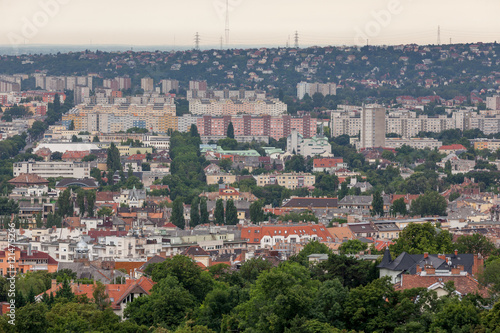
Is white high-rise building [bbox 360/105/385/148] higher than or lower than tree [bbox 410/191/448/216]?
higher

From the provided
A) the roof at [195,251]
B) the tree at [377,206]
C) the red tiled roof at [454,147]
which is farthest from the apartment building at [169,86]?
the roof at [195,251]

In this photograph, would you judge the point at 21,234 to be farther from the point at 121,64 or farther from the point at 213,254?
the point at 121,64

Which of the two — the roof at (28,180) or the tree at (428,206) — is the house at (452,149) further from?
the tree at (428,206)

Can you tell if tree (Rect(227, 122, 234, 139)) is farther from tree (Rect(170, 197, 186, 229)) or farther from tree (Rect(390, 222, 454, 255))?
tree (Rect(390, 222, 454, 255))

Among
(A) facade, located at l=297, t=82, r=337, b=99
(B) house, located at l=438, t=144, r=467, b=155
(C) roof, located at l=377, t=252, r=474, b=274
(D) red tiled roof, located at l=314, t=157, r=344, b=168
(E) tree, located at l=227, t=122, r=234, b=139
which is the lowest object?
(D) red tiled roof, located at l=314, t=157, r=344, b=168

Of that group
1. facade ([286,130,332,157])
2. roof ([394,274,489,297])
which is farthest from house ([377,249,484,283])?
facade ([286,130,332,157])

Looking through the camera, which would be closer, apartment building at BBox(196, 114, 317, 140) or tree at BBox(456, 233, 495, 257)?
tree at BBox(456, 233, 495, 257)

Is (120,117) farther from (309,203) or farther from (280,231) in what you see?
(280,231)

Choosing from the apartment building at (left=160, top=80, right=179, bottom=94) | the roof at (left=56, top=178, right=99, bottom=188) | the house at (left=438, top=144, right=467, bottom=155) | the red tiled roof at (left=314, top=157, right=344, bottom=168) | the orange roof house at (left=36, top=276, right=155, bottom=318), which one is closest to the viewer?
the orange roof house at (left=36, top=276, right=155, bottom=318)
